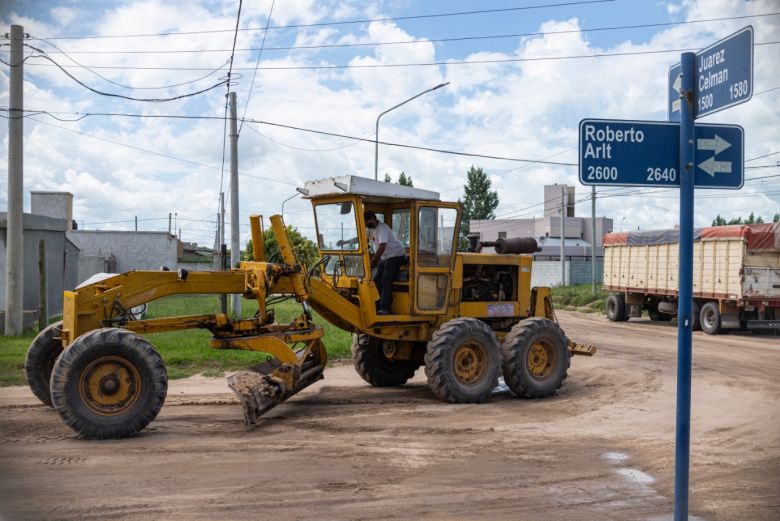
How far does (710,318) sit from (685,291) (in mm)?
19052

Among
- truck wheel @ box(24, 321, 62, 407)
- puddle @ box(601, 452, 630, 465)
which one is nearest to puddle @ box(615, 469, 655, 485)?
puddle @ box(601, 452, 630, 465)

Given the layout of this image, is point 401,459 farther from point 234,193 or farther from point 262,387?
point 234,193

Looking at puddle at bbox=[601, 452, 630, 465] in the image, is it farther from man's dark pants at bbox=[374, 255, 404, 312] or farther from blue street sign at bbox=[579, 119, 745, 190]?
man's dark pants at bbox=[374, 255, 404, 312]

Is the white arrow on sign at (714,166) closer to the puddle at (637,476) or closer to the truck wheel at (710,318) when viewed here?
the puddle at (637,476)

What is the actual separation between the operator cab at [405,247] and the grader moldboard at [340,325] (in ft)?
0.06

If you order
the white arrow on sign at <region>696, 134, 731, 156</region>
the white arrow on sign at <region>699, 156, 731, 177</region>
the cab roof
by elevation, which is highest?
the cab roof

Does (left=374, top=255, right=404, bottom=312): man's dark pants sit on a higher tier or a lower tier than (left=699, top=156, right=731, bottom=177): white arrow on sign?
lower

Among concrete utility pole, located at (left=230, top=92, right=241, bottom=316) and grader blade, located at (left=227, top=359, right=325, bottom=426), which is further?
concrete utility pole, located at (left=230, top=92, right=241, bottom=316)

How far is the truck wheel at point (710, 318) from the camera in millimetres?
21808

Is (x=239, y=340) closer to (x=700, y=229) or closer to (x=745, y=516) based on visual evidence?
(x=745, y=516)

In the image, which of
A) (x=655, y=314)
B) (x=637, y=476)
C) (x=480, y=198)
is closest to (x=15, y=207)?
(x=637, y=476)

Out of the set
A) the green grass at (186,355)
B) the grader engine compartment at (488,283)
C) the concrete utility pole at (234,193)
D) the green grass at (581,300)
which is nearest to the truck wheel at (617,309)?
the green grass at (581,300)

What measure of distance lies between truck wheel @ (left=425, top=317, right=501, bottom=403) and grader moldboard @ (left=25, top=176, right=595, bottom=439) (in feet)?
0.05

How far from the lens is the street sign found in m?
4.45
